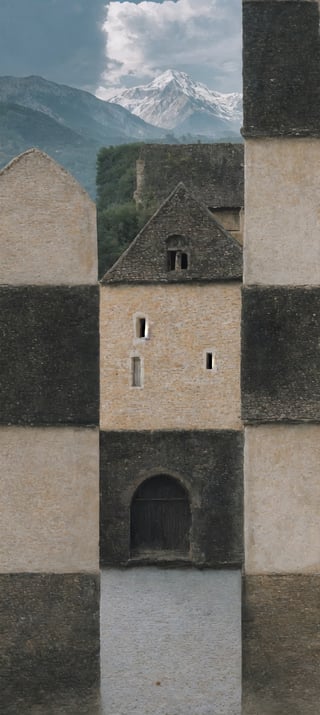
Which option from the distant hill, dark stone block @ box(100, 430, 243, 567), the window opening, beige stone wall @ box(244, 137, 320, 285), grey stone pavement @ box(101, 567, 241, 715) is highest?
the distant hill

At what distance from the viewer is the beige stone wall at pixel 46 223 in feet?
26.8

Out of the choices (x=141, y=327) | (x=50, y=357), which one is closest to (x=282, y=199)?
(x=50, y=357)

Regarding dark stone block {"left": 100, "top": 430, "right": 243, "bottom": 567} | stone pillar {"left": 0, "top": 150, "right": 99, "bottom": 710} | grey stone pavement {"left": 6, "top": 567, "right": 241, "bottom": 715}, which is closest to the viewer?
stone pillar {"left": 0, "top": 150, "right": 99, "bottom": 710}

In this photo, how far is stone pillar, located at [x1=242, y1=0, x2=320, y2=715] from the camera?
811 centimetres

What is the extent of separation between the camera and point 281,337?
8195mm

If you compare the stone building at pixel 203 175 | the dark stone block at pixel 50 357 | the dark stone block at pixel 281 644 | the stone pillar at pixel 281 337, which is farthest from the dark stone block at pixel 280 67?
the stone building at pixel 203 175

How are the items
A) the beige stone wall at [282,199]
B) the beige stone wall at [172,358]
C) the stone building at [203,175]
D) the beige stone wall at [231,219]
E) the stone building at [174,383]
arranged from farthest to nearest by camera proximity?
the stone building at [203,175], the beige stone wall at [231,219], the beige stone wall at [172,358], the stone building at [174,383], the beige stone wall at [282,199]

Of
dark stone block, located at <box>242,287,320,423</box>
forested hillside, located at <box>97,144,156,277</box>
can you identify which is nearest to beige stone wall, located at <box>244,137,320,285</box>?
dark stone block, located at <box>242,287,320,423</box>

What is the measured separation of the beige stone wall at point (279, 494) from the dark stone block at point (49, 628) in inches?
48.3

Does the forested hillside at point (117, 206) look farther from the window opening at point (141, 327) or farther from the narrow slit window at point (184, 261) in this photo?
the narrow slit window at point (184, 261)

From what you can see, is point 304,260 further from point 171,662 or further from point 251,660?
point 171,662

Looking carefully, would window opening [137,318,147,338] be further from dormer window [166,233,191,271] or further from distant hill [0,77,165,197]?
distant hill [0,77,165,197]

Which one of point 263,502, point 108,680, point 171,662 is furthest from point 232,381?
point 263,502

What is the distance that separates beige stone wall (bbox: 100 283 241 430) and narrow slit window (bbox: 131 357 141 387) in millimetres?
86
